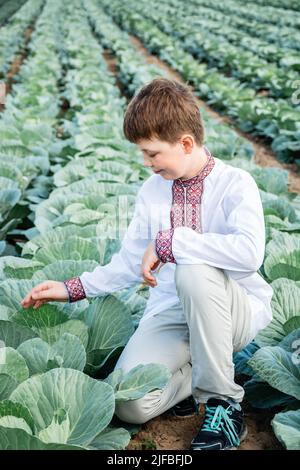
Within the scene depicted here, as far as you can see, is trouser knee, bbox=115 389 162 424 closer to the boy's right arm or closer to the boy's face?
the boy's right arm

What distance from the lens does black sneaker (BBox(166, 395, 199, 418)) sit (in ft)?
7.38

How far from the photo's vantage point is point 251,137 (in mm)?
7656

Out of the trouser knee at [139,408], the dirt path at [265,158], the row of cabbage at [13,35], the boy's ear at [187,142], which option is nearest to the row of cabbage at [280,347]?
the trouser knee at [139,408]

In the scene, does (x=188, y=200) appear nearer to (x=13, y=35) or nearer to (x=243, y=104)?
(x=243, y=104)

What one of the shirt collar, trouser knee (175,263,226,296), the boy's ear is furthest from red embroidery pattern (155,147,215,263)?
trouser knee (175,263,226,296)

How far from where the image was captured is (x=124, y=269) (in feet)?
7.09

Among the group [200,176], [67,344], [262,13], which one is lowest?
[262,13]

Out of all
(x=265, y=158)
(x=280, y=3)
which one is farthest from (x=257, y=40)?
(x=280, y=3)

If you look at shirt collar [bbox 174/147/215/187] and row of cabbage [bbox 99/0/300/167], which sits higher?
shirt collar [bbox 174/147/215/187]

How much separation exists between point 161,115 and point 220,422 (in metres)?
1.02

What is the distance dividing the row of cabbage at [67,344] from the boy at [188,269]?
0.36ft

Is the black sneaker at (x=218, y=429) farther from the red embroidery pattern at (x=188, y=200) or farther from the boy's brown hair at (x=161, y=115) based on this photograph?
the boy's brown hair at (x=161, y=115)
